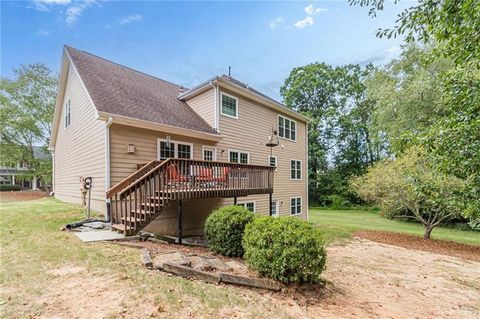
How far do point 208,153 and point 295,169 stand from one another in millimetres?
7239

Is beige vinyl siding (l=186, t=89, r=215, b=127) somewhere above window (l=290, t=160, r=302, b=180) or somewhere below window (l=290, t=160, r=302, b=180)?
above

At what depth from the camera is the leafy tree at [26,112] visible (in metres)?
22.2

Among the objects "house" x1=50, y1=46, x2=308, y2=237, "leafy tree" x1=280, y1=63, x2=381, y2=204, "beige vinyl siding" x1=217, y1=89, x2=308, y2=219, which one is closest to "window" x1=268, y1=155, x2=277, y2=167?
"house" x1=50, y1=46, x2=308, y2=237

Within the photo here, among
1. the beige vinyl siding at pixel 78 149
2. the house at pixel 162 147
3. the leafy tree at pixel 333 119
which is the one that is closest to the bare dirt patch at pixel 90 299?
the house at pixel 162 147

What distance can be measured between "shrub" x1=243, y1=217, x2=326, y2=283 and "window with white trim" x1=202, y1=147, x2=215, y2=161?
668 cm

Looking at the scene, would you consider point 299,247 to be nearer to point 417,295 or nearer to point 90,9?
point 417,295

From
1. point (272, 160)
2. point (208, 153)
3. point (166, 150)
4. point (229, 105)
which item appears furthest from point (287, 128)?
point (166, 150)

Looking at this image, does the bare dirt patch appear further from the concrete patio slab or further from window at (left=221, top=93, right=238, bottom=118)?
window at (left=221, top=93, right=238, bottom=118)

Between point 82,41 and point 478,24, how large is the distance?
17505 mm

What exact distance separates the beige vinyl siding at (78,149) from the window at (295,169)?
35.5 feet

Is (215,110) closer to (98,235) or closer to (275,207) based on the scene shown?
(275,207)

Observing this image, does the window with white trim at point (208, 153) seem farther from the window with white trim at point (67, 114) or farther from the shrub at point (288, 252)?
the shrub at point (288, 252)

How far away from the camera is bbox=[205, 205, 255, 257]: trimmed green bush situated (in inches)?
231

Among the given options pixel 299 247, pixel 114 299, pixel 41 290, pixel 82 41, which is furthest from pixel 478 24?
pixel 82 41
